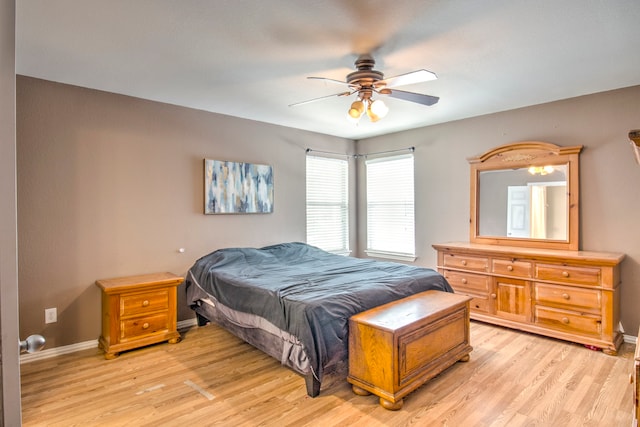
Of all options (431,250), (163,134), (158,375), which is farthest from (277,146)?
(158,375)

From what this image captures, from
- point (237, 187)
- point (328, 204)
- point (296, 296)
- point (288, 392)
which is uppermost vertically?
point (237, 187)

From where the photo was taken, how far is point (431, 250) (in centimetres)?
475

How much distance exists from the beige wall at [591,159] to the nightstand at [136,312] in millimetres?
3341

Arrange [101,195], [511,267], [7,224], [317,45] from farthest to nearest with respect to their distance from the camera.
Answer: [511,267] → [101,195] → [317,45] → [7,224]

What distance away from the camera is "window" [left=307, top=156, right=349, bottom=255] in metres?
5.10

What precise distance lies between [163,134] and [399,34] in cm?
→ 257

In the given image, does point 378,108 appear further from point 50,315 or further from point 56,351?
point 56,351

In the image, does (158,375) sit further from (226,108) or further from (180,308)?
(226,108)

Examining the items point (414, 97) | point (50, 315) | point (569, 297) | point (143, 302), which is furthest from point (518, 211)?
point (50, 315)

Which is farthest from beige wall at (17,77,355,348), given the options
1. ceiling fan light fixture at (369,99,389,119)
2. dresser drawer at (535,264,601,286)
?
dresser drawer at (535,264,601,286)

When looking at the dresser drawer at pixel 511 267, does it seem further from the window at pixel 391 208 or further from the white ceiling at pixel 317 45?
the white ceiling at pixel 317 45

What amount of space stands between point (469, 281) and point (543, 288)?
703 mm

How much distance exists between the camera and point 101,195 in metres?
3.30

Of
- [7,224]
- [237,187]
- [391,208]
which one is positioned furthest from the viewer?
[391,208]
